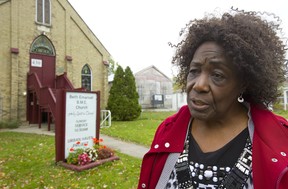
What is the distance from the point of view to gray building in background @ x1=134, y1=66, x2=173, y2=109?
3266 centimetres

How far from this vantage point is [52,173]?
585 centimetres

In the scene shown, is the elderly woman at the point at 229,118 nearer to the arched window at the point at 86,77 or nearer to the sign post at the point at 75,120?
the sign post at the point at 75,120

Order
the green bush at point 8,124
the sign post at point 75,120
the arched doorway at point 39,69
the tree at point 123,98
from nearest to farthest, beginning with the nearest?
the sign post at point 75,120 → the green bush at point 8,124 → the arched doorway at point 39,69 → the tree at point 123,98

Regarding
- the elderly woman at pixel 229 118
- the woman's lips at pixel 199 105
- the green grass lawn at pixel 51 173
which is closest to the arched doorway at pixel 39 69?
the green grass lawn at pixel 51 173

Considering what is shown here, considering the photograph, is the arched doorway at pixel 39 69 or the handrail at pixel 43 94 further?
the arched doorway at pixel 39 69

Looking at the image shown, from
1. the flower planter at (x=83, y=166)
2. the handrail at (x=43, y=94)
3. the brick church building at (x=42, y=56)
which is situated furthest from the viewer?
the brick church building at (x=42, y=56)

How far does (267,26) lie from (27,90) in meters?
15.9

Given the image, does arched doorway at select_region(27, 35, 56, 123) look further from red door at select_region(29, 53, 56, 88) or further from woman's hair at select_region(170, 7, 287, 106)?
woman's hair at select_region(170, 7, 287, 106)

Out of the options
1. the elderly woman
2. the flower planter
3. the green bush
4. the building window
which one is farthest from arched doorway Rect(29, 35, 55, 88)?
the elderly woman

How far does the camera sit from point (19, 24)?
15.6 m

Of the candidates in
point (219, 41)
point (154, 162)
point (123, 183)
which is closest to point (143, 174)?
point (154, 162)

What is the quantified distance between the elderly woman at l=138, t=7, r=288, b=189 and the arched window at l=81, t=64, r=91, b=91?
1747 cm

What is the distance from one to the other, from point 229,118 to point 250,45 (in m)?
0.45

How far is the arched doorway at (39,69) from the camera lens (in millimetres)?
15367
